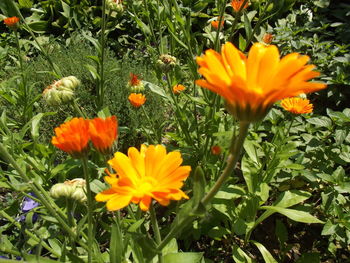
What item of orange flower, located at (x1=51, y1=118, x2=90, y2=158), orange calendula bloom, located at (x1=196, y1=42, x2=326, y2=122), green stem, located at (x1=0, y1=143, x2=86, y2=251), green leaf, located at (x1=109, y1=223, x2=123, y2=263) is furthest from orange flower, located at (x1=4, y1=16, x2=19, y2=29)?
orange calendula bloom, located at (x1=196, y1=42, x2=326, y2=122)

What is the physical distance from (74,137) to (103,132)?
0.26ft

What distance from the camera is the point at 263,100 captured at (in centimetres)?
62

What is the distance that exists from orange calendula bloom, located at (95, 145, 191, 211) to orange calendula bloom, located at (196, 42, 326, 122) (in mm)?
276

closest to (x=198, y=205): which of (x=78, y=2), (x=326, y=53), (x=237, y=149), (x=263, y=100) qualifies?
(x=237, y=149)

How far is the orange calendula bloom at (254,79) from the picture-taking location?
61 centimetres

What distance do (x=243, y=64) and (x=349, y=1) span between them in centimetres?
433

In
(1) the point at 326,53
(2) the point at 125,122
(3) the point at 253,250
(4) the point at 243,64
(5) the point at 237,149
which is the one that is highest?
(4) the point at 243,64

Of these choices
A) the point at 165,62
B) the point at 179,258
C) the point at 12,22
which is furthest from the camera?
the point at 12,22

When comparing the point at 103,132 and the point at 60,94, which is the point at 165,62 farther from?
the point at 103,132

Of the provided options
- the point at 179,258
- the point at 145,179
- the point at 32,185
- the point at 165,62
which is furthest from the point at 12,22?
the point at 179,258

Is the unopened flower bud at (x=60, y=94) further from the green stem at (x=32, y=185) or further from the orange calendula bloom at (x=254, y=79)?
the orange calendula bloom at (x=254, y=79)

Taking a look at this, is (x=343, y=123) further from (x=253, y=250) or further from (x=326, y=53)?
(x=326, y=53)

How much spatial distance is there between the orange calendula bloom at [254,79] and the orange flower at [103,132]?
0.35 m

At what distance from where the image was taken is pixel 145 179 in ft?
3.18
